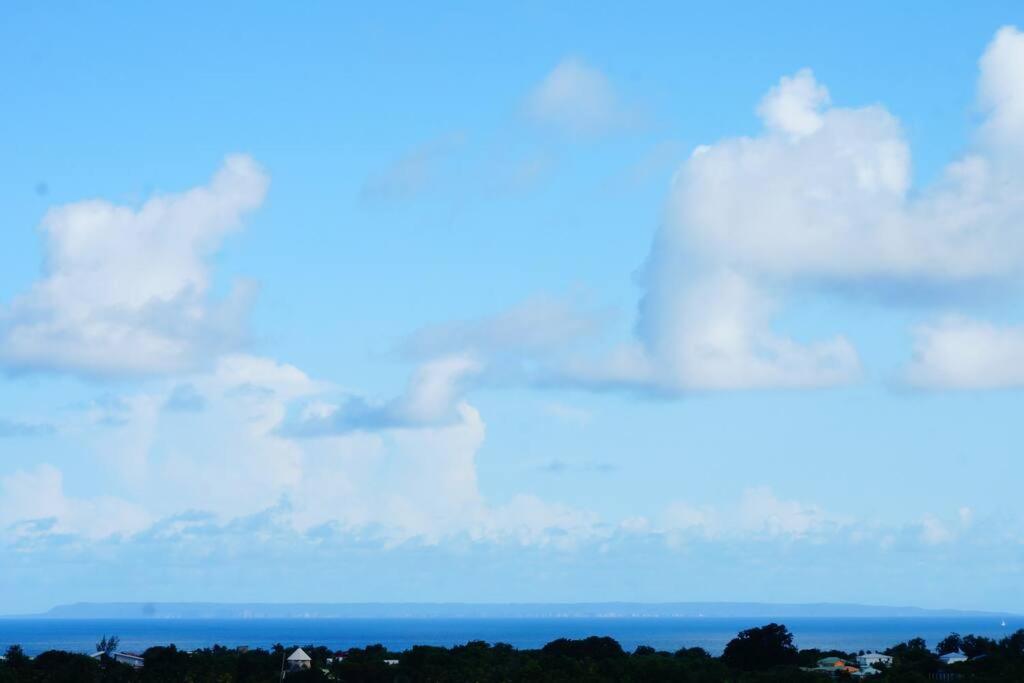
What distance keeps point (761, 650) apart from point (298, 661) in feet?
168

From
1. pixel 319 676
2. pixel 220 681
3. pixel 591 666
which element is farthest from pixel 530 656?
pixel 220 681

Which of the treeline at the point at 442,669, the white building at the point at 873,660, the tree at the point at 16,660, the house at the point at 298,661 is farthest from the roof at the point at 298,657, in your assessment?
the white building at the point at 873,660

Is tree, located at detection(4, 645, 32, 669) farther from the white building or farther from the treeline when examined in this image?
the white building

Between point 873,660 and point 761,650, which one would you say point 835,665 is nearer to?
point 761,650

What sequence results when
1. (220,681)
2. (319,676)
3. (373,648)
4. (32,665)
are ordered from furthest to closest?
(373,648), (32,665), (319,676), (220,681)

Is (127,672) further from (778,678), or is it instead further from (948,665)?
(948,665)

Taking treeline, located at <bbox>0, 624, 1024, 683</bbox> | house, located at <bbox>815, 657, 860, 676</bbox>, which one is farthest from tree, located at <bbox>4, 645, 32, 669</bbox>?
house, located at <bbox>815, 657, 860, 676</bbox>

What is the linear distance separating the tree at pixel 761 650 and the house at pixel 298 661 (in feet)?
147

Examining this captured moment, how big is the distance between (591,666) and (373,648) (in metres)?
31.1

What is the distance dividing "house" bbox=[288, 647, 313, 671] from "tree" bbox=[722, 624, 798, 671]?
44.7m

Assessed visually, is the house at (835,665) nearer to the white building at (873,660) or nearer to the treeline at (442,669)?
the white building at (873,660)

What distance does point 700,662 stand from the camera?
10494 cm

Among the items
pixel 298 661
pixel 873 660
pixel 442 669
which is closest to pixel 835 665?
pixel 873 660

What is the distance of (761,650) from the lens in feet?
438
